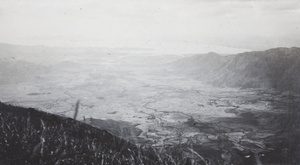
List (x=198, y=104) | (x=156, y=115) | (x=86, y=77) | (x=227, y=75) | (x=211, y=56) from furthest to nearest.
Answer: (x=211, y=56) < (x=86, y=77) < (x=227, y=75) < (x=198, y=104) < (x=156, y=115)

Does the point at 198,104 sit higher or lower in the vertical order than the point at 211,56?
lower

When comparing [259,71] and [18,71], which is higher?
[259,71]

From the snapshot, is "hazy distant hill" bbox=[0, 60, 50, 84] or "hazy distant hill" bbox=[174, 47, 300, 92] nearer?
"hazy distant hill" bbox=[174, 47, 300, 92]

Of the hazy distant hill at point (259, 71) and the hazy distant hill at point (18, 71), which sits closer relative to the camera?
the hazy distant hill at point (259, 71)

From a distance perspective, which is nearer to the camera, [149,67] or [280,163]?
[280,163]

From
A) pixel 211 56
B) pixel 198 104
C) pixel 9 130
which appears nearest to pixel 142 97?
pixel 198 104

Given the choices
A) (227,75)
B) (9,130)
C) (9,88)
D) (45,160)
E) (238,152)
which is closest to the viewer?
(45,160)

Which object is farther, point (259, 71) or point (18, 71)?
point (18, 71)

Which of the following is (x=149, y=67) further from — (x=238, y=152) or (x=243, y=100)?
(x=238, y=152)
